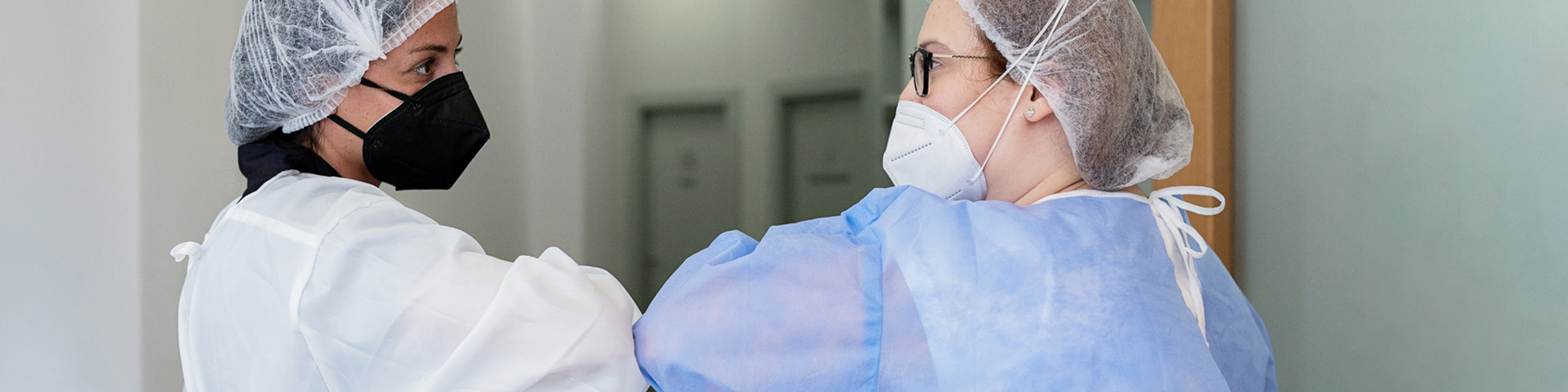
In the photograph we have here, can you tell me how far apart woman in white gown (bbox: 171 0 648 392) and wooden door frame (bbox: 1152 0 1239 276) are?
111cm

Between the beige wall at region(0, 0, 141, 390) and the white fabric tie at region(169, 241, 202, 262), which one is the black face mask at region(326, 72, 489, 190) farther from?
the beige wall at region(0, 0, 141, 390)

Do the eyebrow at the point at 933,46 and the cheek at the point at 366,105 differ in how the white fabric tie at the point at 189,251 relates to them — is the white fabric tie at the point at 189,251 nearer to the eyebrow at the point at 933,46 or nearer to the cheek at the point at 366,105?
the cheek at the point at 366,105

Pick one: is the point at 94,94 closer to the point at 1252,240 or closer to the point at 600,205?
the point at 600,205

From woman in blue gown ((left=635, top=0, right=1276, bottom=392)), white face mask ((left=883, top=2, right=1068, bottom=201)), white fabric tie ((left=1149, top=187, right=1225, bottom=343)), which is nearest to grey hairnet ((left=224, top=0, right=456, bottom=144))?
woman in blue gown ((left=635, top=0, right=1276, bottom=392))

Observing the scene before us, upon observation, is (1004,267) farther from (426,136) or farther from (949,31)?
(426,136)

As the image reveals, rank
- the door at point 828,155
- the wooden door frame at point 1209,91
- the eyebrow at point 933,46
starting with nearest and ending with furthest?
the eyebrow at point 933,46, the wooden door frame at point 1209,91, the door at point 828,155

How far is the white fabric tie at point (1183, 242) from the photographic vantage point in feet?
2.79

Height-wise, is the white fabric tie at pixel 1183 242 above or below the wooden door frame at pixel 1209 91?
below

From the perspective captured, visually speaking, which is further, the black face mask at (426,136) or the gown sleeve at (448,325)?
the black face mask at (426,136)

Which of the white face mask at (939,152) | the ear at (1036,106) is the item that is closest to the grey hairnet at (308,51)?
the white face mask at (939,152)

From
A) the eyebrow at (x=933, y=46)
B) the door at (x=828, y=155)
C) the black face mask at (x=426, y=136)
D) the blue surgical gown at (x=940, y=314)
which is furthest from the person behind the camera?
the door at (x=828, y=155)

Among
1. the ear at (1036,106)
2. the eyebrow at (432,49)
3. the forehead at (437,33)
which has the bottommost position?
the ear at (1036,106)

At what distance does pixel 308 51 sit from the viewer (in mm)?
→ 1002

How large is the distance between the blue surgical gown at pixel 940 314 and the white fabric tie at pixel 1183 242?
5cm
